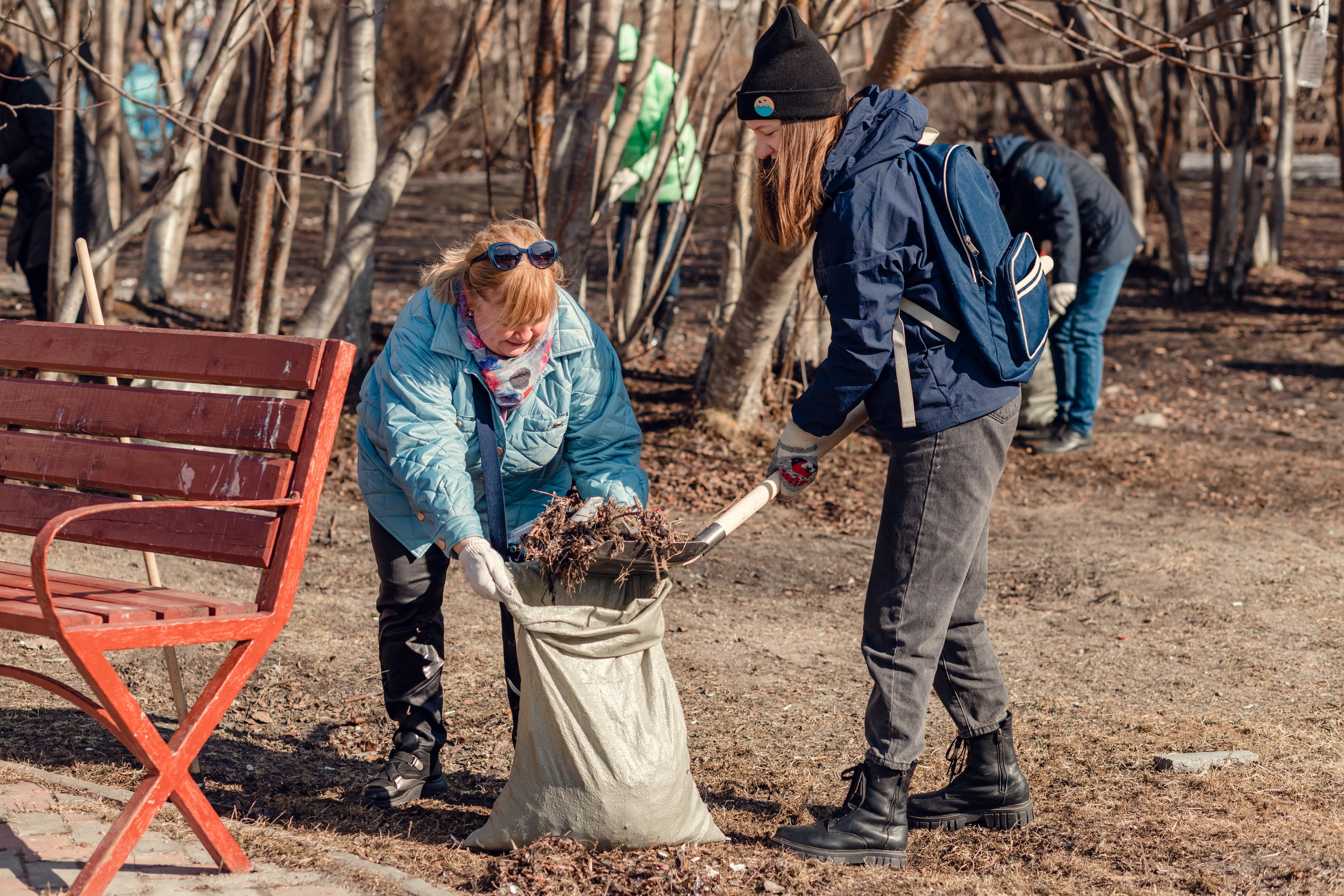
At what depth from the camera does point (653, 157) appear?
304 inches

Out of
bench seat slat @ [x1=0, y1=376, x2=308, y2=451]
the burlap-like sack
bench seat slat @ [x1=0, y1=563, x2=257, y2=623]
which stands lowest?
the burlap-like sack

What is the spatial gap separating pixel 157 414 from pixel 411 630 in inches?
32.2

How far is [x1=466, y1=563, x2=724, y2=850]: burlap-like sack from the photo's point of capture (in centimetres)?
274

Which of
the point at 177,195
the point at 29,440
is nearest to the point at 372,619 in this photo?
the point at 29,440

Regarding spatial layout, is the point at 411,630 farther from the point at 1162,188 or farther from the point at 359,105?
the point at 1162,188

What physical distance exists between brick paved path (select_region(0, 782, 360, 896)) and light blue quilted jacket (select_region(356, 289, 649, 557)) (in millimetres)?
792

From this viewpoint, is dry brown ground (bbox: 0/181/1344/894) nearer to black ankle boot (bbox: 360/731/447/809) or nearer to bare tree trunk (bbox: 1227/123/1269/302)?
black ankle boot (bbox: 360/731/447/809)

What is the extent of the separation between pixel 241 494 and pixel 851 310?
1448mm

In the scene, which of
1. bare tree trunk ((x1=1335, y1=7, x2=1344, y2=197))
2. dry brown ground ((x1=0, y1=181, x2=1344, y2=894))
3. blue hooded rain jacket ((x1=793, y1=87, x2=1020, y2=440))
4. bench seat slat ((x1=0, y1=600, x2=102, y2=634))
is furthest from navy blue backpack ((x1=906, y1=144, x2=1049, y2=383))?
bare tree trunk ((x1=1335, y1=7, x2=1344, y2=197))

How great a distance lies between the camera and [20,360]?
323 cm

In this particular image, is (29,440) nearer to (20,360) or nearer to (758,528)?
(20,360)

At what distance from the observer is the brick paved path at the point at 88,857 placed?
8.28ft

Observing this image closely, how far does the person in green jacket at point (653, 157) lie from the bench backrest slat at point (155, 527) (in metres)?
3.52

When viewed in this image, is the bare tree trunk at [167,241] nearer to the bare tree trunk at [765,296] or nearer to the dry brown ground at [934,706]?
the dry brown ground at [934,706]
